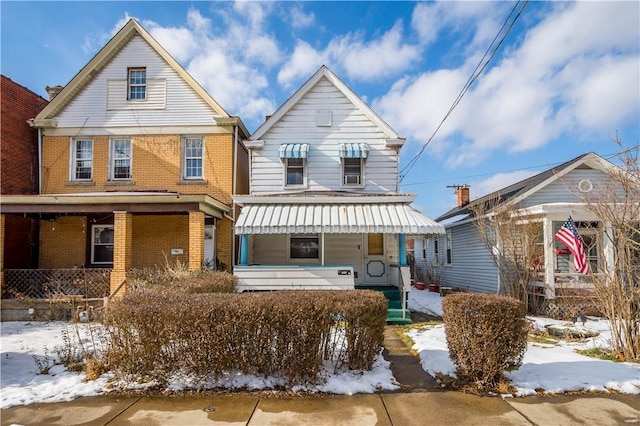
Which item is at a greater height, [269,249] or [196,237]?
[196,237]

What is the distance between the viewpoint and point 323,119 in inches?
608

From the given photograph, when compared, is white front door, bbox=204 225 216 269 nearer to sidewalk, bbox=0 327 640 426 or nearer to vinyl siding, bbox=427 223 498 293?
sidewalk, bbox=0 327 640 426

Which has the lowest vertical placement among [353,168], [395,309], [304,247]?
[395,309]

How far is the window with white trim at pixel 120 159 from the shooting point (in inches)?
619

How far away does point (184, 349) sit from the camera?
19.1 ft

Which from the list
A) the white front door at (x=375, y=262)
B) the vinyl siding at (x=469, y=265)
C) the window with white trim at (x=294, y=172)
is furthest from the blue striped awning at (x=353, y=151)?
the vinyl siding at (x=469, y=265)

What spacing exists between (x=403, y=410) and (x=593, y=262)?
1499 cm

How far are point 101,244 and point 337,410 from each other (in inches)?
557

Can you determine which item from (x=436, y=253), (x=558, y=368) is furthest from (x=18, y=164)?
(x=436, y=253)

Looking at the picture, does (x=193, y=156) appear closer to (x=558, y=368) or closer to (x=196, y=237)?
(x=196, y=237)

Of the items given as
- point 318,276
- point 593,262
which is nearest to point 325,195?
point 318,276

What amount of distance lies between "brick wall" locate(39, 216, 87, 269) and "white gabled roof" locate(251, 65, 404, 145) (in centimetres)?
827

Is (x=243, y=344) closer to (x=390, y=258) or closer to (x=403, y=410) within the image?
(x=403, y=410)

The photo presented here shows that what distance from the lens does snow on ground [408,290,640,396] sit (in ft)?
19.2
